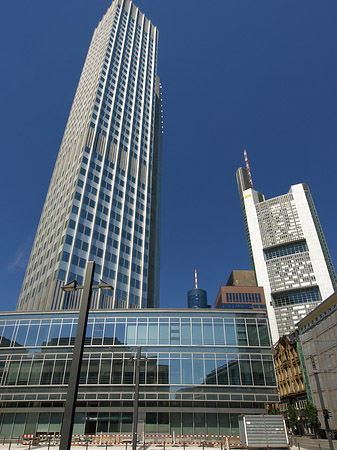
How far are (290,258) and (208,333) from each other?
14309 centimetres

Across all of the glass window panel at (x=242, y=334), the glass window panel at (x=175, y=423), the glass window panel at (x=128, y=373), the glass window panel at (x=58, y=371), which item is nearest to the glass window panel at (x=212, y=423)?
the glass window panel at (x=175, y=423)

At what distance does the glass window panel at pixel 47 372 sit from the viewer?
123ft

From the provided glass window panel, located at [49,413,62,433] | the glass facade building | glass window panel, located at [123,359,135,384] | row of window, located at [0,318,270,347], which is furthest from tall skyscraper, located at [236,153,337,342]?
glass window panel, located at [49,413,62,433]

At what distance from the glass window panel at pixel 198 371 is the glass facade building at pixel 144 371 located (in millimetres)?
111

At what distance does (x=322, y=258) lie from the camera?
15975 cm

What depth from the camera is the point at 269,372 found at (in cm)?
3769

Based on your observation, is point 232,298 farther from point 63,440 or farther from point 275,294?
point 63,440

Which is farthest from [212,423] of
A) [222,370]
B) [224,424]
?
[222,370]

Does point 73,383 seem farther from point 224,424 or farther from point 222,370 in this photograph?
point 224,424

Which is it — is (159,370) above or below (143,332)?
below

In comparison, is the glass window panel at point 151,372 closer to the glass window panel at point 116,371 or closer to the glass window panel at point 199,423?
the glass window panel at point 116,371

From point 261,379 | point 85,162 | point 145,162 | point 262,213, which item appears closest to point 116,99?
point 145,162

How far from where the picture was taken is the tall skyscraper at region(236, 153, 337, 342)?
157 meters

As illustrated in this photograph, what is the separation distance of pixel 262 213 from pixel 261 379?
165 meters
